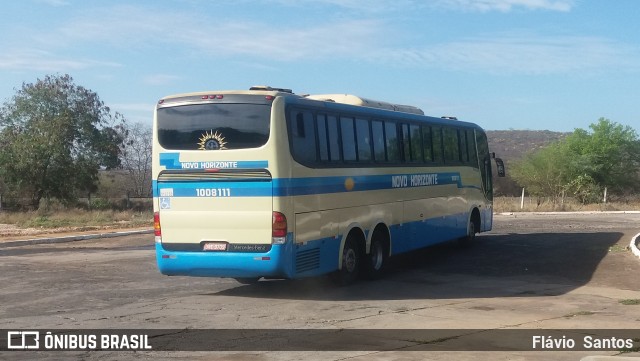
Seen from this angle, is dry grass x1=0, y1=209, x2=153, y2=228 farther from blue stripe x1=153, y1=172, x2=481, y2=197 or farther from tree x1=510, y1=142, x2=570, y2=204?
tree x1=510, y1=142, x2=570, y2=204

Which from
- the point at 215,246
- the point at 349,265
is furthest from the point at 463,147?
the point at 215,246

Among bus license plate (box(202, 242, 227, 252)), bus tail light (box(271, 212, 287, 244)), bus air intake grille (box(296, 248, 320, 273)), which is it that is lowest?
bus air intake grille (box(296, 248, 320, 273))

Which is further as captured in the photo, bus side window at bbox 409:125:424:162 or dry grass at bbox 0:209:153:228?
dry grass at bbox 0:209:153:228

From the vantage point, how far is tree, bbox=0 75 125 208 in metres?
45.9

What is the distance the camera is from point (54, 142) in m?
46.8

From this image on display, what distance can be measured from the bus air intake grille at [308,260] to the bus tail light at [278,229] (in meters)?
0.53

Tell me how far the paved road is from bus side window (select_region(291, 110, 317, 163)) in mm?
2362

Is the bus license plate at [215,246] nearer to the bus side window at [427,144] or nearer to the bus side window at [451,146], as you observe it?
the bus side window at [427,144]

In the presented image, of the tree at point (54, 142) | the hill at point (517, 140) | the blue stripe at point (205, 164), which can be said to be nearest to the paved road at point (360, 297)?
the blue stripe at point (205, 164)

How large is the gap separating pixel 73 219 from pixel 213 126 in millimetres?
27253

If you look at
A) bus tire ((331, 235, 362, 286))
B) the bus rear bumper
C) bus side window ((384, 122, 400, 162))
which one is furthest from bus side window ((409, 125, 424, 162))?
the bus rear bumper

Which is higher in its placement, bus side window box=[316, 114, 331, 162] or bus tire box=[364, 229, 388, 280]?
bus side window box=[316, 114, 331, 162]

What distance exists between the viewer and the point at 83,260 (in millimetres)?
19688

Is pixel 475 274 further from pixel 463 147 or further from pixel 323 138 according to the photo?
pixel 463 147
